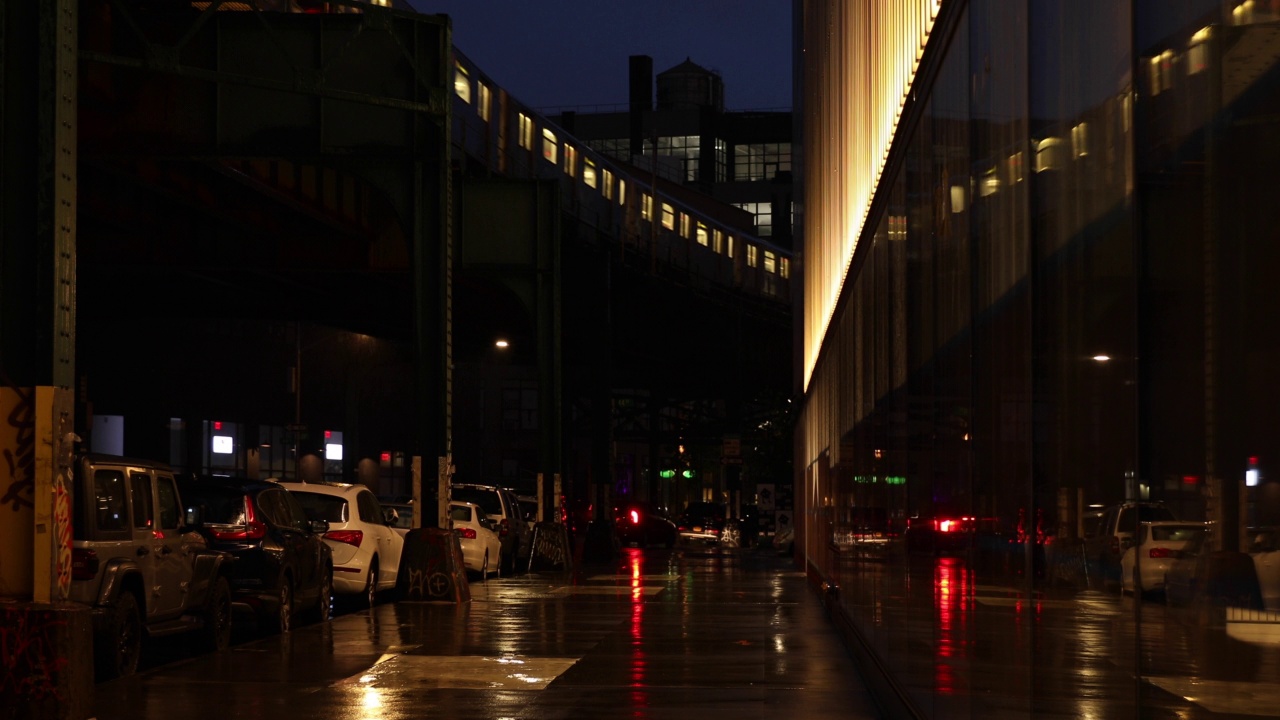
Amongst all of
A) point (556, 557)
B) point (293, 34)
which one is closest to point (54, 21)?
point (293, 34)

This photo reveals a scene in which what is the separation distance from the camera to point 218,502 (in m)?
17.2

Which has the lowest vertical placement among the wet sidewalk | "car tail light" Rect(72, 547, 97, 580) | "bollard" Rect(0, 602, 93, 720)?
the wet sidewalk

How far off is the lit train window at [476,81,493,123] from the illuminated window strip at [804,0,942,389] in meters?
11.6

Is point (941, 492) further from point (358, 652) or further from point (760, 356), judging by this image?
point (760, 356)

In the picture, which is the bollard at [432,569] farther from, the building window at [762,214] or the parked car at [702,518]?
the building window at [762,214]

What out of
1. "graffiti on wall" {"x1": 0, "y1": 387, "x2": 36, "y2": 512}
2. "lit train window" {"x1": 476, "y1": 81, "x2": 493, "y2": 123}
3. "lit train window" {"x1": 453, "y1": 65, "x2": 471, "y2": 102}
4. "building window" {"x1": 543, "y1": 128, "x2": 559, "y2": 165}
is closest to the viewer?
"graffiti on wall" {"x1": 0, "y1": 387, "x2": 36, "y2": 512}

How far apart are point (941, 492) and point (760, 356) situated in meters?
53.0

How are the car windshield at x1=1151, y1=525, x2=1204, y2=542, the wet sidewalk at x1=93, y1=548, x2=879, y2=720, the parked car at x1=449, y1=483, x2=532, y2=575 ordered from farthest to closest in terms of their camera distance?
1. the parked car at x1=449, y1=483, x2=532, y2=575
2. the wet sidewalk at x1=93, y1=548, x2=879, y2=720
3. the car windshield at x1=1151, y1=525, x2=1204, y2=542

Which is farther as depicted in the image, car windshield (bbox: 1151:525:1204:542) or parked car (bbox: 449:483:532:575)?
parked car (bbox: 449:483:532:575)

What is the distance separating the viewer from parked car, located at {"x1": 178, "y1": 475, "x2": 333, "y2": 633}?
1709 centimetres

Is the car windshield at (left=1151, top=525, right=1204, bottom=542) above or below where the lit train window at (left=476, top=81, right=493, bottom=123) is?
below

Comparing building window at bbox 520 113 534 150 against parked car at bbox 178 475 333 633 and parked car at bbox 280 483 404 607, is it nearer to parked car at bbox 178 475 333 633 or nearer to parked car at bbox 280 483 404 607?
parked car at bbox 280 483 404 607

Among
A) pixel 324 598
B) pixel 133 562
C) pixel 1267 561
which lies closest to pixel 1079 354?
pixel 1267 561

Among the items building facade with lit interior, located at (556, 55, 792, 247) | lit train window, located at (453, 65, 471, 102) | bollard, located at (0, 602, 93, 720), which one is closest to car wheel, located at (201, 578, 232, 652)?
bollard, located at (0, 602, 93, 720)
